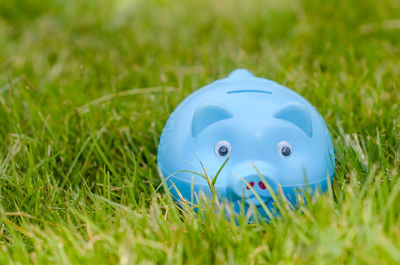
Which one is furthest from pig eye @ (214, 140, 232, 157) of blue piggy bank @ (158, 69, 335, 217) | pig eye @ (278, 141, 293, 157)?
pig eye @ (278, 141, 293, 157)

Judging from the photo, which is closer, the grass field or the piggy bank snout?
the grass field

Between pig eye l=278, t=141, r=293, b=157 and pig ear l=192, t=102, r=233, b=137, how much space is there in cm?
16

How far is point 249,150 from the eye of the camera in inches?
48.9

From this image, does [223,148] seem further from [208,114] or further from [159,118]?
[159,118]

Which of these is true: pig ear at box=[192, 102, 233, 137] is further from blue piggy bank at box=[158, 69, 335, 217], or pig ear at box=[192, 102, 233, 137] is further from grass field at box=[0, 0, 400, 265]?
grass field at box=[0, 0, 400, 265]

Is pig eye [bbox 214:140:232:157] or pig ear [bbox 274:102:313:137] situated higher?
pig ear [bbox 274:102:313:137]

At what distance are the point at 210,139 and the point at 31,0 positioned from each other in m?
2.49

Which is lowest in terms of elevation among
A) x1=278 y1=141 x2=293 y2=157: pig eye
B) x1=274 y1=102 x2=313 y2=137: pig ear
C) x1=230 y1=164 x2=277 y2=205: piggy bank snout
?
x1=230 y1=164 x2=277 y2=205: piggy bank snout

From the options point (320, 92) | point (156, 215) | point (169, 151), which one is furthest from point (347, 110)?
point (156, 215)

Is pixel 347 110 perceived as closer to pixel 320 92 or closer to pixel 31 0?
pixel 320 92

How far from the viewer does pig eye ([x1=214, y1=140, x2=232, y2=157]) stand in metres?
1.26

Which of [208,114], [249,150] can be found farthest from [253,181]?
[208,114]

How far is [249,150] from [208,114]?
0.49ft

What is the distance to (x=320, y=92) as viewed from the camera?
1.89 m
